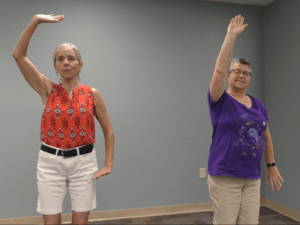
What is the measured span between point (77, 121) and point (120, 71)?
1440 millimetres

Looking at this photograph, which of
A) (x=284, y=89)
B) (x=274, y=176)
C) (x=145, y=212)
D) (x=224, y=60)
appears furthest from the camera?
(x=284, y=89)

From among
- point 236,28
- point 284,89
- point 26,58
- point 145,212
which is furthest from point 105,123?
point 284,89

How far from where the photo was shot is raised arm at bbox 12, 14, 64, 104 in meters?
1.10

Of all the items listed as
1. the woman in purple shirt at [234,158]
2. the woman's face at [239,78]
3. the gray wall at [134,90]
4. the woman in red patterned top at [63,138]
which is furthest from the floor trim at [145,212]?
the woman's face at [239,78]

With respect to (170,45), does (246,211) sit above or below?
below

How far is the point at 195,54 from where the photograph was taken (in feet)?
8.95

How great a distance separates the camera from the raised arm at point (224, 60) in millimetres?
1071

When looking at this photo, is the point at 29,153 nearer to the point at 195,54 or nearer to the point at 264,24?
the point at 195,54

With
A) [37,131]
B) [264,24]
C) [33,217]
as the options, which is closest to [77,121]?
[37,131]

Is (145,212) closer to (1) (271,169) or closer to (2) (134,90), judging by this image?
(2) (134,90)

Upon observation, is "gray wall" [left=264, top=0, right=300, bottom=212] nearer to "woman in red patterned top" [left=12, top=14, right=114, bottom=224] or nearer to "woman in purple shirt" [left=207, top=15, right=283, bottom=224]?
"woman in purple shirt" [left=207, top=15, right=283, bottom=224]

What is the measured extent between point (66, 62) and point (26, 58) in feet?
0.64

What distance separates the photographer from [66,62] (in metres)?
1.16

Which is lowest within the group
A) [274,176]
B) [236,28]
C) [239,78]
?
[274,176]
